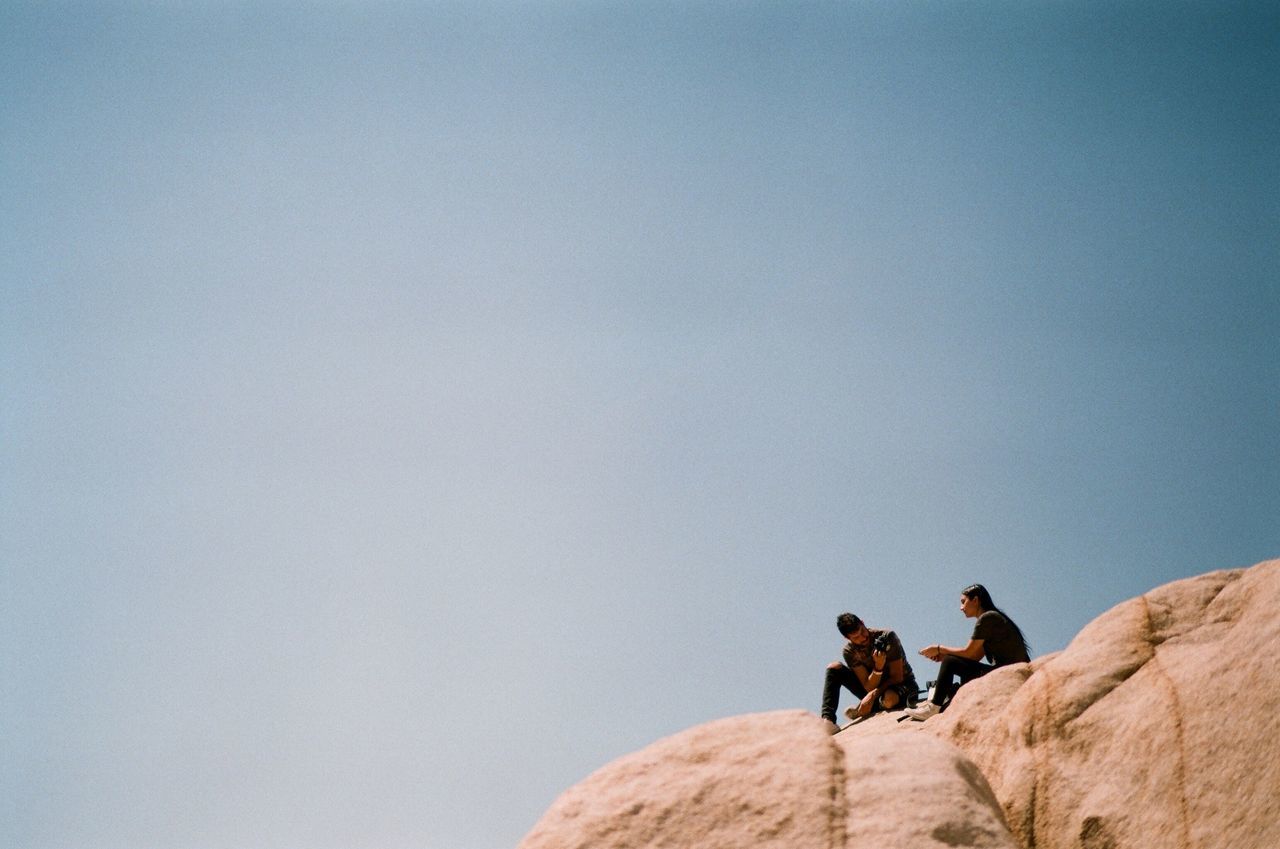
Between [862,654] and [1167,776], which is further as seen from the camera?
[862,654]

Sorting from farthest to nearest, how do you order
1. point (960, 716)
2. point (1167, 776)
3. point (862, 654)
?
point (862, 654) → point (960, 716) → point (1167, 776)

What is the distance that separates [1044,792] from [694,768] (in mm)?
4366

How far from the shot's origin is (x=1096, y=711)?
13.1 meters

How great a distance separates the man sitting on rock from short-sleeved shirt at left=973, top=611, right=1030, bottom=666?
6.39 ft

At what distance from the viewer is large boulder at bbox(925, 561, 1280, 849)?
11.3 meters

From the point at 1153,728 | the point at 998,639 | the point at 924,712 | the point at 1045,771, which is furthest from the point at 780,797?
the point at 998,639

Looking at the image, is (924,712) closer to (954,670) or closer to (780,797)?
(954,670)

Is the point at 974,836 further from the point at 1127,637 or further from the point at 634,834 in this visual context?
the point at 1127,637

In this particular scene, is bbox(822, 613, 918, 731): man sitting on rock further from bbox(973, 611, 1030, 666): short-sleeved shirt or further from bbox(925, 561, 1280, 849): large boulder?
bbox(925, 561, 1280, 849): large boulder

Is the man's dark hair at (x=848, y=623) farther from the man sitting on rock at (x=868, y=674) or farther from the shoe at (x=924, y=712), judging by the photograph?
the shoe at (x=924, y=712)

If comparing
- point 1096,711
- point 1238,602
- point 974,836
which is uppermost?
point 1238,602

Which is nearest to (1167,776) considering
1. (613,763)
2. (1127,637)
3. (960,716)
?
(1127,637)

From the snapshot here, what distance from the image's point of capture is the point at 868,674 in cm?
1966

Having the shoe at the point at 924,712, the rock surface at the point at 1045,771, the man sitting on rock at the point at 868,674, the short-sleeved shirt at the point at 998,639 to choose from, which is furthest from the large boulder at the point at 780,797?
the man sitting on rock at the point at 868,674
